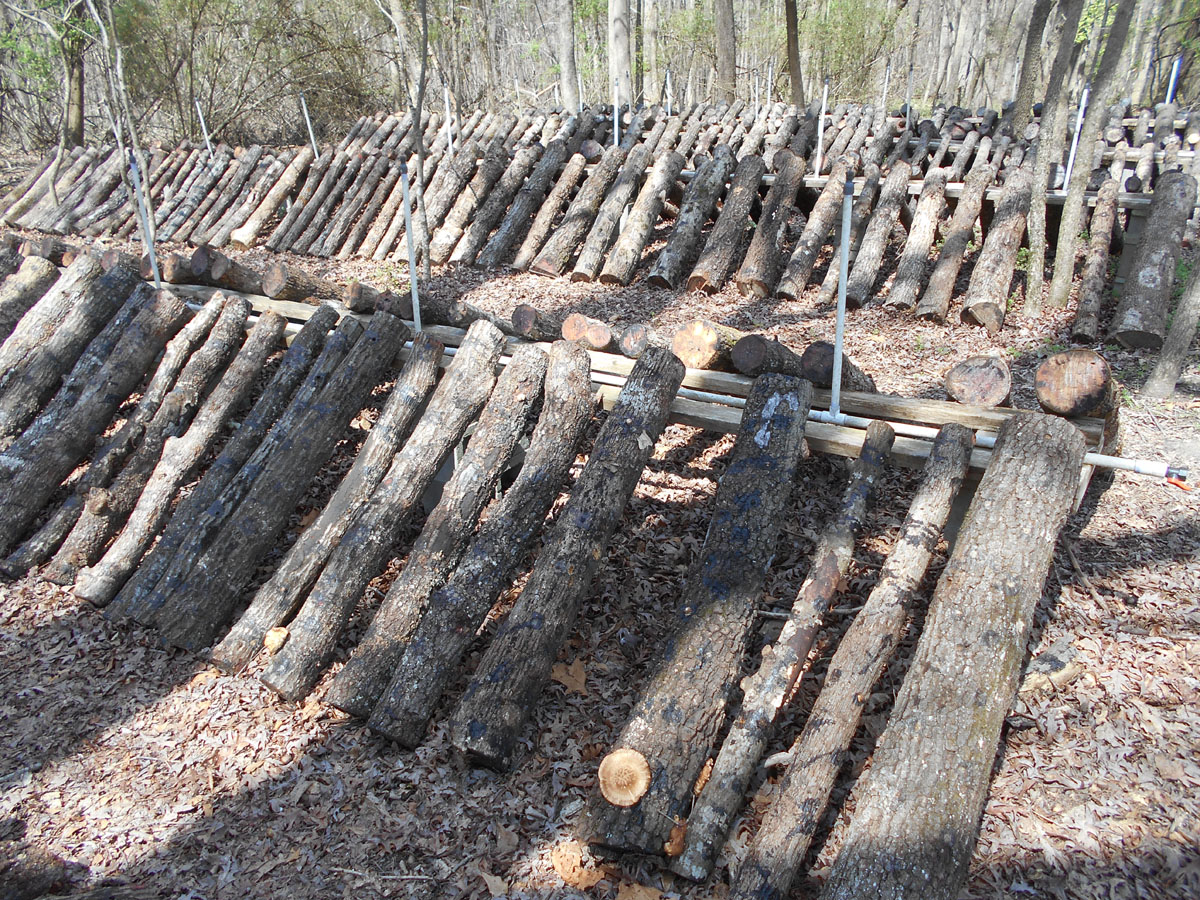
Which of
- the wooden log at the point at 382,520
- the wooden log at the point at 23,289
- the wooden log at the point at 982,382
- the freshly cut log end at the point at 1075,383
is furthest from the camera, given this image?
the wooden log at the point at 23,289

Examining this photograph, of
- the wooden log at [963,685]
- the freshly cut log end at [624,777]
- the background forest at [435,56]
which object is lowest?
the freshly cut log end at [624,777]

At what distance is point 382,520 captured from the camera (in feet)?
13.2

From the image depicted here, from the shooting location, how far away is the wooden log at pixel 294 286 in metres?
5.21

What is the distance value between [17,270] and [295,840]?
6004 millimetres

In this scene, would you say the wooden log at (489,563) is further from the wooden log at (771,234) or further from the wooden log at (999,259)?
the wooden log at (999,259)

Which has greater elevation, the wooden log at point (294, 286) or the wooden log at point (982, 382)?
the wooden log at point (294, 286)

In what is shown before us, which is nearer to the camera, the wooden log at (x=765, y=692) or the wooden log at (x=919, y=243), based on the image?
the wooden log at (x=765, y=692)

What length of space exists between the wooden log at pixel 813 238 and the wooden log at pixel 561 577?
4236 millimetres

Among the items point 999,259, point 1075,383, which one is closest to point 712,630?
point 1075,383

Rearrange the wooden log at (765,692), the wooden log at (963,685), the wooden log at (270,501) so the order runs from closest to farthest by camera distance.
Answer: the wooden log at (963,685), the wooden log at (765,692), the wooden log at (270,501)

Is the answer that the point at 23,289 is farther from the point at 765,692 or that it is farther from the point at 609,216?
the point at 765,692

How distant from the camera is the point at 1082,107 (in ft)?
27.6

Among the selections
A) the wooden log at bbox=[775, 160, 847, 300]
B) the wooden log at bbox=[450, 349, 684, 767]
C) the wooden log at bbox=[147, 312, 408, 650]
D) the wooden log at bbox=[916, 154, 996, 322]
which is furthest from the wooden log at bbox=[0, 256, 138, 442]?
the wooden log at bbox=[916, 154, 996, 322]

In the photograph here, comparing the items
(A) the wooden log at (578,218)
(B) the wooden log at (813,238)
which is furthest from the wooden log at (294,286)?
(B) the wooden log at (813,238)
